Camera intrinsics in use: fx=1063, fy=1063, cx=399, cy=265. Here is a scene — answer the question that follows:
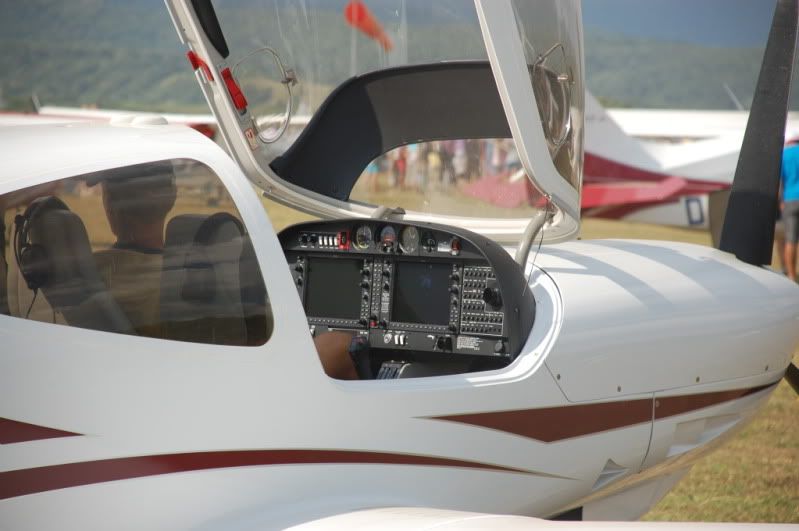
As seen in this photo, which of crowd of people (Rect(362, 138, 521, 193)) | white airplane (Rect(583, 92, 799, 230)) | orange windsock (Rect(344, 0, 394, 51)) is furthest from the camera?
white airplane (Rect(583, 92, 799, 230))

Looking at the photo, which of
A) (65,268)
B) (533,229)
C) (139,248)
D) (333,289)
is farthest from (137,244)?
(533,229)

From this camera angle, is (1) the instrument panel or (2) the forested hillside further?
(2) the forested hillside

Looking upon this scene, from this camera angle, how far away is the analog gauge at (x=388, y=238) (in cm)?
383

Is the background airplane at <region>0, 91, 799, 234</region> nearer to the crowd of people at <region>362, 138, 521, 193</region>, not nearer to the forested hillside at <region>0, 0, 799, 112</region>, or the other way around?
the crowd of people at <region>362, 138, 521, 193</region>

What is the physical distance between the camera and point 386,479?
3230 mm

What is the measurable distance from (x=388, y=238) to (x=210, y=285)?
1.01 meters

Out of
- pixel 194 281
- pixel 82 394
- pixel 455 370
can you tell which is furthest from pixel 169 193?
pixel 455 370

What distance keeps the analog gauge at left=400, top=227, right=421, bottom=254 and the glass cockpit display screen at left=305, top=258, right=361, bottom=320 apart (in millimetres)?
192

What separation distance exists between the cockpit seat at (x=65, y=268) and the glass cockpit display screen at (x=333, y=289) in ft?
4.23

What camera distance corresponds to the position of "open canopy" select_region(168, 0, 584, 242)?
3857 mm

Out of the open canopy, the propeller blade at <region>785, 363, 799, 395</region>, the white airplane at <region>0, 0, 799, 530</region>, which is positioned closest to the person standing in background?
the propeller blade at <region>785, 363, 799, 395</region>

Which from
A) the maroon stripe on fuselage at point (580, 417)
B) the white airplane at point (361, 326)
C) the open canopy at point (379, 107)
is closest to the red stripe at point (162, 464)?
the white airplane at point (361, 326)

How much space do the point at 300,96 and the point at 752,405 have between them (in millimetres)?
2287

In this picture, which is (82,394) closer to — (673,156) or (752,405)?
(752,405)
